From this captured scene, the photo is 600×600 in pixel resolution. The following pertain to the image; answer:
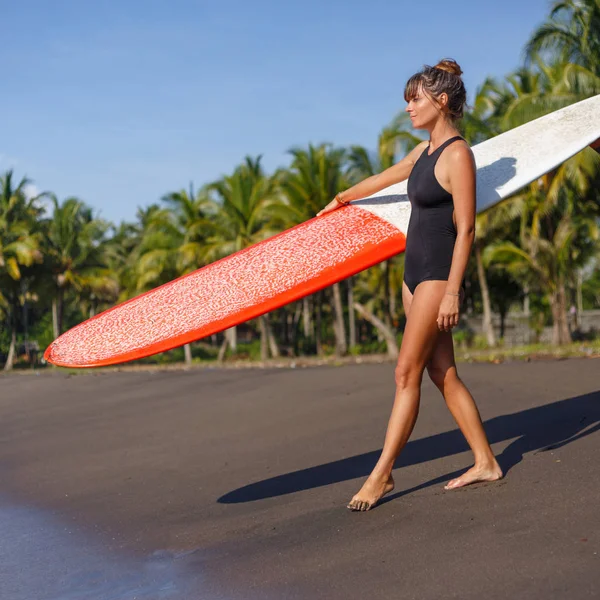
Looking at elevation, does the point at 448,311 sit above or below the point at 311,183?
below

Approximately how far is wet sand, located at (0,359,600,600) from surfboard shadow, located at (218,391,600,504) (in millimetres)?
20

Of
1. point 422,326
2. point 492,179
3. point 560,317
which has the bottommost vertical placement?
point 560,317

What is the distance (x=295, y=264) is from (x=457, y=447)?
4.63 ft

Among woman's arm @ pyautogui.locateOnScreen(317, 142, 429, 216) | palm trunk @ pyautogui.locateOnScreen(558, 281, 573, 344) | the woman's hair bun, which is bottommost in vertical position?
palm trunk @ pyautogui.locateOnScreen(558, 281, 573, 344)

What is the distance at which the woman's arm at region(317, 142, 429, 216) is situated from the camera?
138 inches

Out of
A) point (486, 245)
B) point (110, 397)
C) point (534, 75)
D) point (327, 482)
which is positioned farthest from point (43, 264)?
point (327, 482)

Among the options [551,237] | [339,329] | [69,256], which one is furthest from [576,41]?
[69,256]

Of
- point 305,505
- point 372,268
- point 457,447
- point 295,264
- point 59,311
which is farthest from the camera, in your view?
point 59,311

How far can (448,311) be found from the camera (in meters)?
3.01

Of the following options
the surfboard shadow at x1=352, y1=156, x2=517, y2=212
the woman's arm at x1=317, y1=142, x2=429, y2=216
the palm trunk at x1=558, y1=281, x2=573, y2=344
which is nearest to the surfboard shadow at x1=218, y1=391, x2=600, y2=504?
the surfboard shadow at x1=352, y1=156, x2=517, y2=212

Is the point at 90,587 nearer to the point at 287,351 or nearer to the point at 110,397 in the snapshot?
the point at 110,397

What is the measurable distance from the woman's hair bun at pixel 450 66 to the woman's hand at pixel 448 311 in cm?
90

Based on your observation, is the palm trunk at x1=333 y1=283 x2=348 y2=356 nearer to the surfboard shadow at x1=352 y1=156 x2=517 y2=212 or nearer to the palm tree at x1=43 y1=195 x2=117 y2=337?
the palm tree at x1=43 y1=195 x2=117 y2=337

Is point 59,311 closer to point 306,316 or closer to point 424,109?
point 306,316
